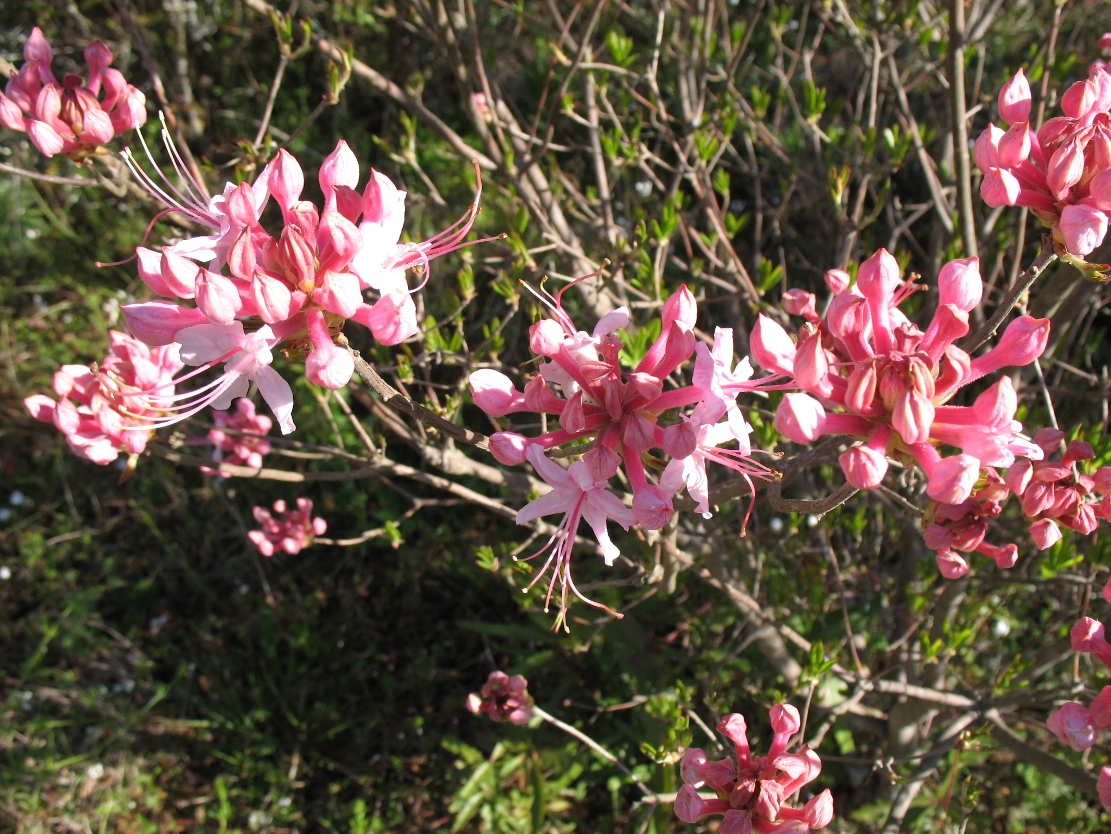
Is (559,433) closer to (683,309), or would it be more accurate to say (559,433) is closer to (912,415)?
(683,309)

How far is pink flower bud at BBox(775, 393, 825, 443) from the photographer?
1.17 metres

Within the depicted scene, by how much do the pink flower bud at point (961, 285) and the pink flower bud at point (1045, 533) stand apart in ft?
1.80

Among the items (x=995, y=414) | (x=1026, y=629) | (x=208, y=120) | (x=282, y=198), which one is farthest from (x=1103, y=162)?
(x=208, y=120)

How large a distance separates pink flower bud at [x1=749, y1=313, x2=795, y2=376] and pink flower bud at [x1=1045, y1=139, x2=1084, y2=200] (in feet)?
1.75

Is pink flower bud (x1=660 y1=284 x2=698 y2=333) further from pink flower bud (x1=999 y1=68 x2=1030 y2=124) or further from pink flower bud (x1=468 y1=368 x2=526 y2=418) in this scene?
pink flower bud (x1=999 y1=68 x2=1030 y2=124)

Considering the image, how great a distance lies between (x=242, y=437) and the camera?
8.53 ft

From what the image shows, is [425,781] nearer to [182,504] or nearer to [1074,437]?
[182,504]

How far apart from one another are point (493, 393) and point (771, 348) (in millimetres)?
470

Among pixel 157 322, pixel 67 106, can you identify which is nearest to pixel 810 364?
pixel 157 322

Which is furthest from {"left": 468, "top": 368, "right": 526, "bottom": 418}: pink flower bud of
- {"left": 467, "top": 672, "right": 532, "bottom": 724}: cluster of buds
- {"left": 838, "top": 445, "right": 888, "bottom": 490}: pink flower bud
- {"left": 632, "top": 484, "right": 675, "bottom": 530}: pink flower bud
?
{"left": 467, "top": 672, "right": 532, "bottom": 724}: cluster of buds

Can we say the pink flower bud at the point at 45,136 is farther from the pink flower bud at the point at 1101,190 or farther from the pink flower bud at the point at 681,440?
the pink flower bud at the point at 1101,190

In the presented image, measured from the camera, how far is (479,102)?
115 inches

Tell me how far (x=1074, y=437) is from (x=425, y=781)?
123 inches

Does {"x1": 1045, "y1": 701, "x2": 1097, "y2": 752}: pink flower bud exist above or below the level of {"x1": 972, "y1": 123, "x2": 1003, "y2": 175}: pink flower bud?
below
